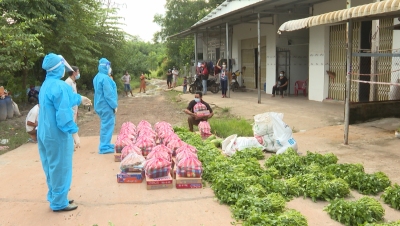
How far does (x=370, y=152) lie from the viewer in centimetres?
686

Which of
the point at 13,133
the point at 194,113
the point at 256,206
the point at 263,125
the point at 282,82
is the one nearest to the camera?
the point at 256,206

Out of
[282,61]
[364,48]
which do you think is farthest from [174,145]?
[282,61]

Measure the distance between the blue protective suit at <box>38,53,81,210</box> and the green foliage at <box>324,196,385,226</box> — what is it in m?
3.19

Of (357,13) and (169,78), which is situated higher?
(357,13)

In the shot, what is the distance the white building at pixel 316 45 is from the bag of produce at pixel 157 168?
3.90 meters

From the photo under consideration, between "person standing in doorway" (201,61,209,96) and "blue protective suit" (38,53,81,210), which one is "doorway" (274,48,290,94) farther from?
"blue protective suit" (38,53,81,210)

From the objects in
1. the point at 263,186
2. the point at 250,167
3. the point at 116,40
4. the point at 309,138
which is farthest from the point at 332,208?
the point at 116,40

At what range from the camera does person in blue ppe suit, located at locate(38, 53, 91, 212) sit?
Result: 436 cm

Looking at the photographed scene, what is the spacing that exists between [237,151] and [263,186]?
69.5 inches

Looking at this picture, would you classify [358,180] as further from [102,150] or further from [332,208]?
[102,150]

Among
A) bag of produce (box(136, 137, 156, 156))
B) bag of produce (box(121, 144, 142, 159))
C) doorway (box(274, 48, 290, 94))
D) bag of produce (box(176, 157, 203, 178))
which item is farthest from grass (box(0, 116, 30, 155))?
doorway (box(274, 48, 290, 94))

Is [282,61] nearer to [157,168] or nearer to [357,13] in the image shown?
[357,13]

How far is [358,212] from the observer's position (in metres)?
3.89

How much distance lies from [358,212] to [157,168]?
272 cm
